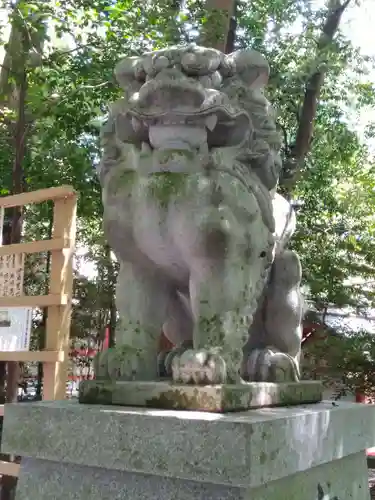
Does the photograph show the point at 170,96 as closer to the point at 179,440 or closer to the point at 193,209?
the point at 193,209

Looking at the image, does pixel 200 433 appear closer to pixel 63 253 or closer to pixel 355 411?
pixel 355 411

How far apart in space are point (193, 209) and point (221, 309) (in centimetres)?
34

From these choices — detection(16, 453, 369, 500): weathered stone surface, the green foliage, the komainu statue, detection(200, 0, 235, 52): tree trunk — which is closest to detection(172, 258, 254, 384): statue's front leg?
the komainu statue

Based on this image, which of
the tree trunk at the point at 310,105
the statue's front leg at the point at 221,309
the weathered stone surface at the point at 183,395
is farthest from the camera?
the tree trunk at the point at 310,105

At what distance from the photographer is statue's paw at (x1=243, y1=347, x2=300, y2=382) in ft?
7.54

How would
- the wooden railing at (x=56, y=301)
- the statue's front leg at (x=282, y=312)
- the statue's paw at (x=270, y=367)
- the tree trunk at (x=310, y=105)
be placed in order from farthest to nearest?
1. the tree trunk at (x=310, y=105)
2. the wooden railing at (x=56, y=301)
3. the statue's front leg at (x=282, y=312)
4. the statue's paw at (x=270, y=367)

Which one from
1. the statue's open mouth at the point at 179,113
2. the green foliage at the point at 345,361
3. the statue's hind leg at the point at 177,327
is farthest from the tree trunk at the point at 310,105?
the statue's open mouth at the point at 179,113

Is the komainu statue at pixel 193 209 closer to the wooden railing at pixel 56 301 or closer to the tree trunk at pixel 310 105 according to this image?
the wooden railing at pixel 56 301

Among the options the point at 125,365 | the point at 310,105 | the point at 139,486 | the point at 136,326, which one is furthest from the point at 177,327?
the point at 310,105

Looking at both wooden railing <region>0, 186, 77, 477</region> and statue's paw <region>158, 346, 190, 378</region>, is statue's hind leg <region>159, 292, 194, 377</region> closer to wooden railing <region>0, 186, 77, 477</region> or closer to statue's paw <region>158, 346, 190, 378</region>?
statue's paw <region>158, 346, 190, 378</region>

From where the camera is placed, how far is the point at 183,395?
1.84 meters

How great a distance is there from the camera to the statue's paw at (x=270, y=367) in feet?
7.54

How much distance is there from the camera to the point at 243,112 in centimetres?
222

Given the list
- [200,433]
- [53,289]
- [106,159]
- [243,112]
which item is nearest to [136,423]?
[200,433]
